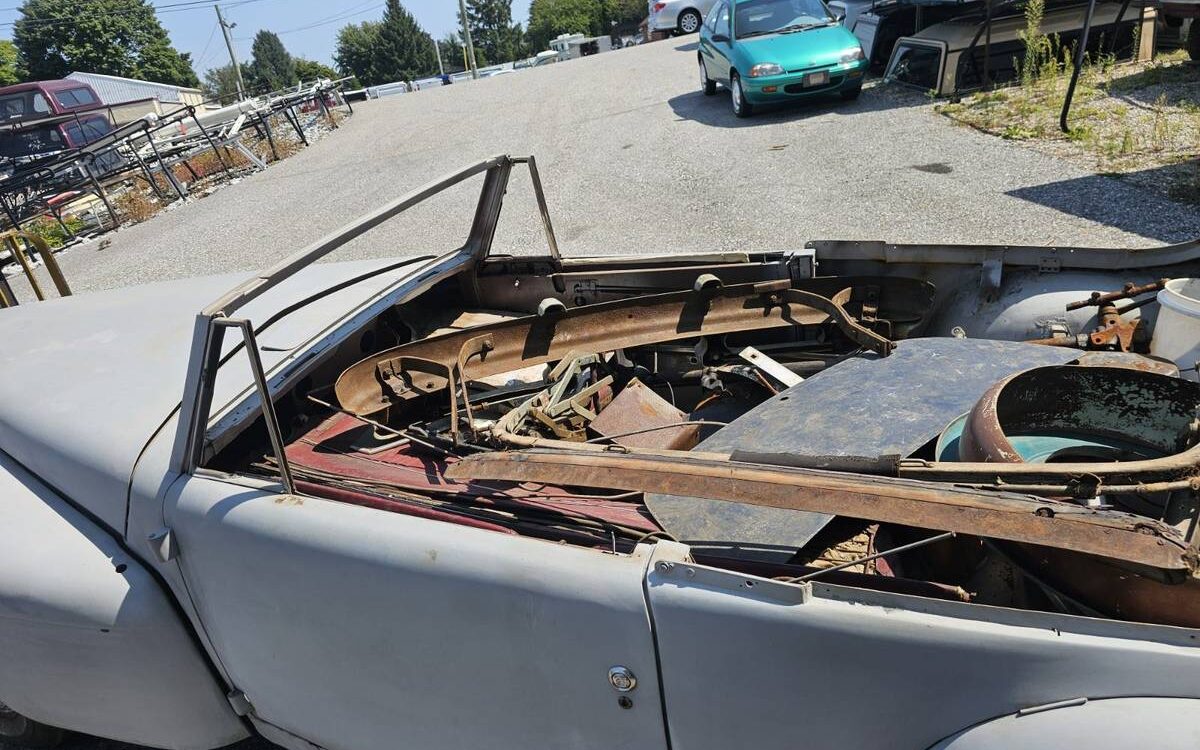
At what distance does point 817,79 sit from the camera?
10.2 metres

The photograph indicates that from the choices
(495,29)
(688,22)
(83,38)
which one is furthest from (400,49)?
(688,22)

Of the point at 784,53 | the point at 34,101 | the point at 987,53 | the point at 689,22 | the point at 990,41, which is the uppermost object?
the point at 34,101

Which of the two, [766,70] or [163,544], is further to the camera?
[766,70]

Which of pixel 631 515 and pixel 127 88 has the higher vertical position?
pixel 127 88

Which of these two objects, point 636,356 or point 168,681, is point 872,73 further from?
point 168,681

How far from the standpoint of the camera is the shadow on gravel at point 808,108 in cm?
1038

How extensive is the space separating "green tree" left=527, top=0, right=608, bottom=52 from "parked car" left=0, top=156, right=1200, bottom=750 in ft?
213

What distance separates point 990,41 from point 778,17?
2776 mm

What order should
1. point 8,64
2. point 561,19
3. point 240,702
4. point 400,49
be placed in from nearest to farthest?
point 240,702, point 8,64, point 400,49, point 561,19

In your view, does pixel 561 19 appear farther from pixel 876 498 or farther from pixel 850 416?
pixel 876 498

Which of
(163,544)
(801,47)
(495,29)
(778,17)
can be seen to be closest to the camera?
(163,544)

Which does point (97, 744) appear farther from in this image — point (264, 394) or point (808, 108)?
point (808, 108)

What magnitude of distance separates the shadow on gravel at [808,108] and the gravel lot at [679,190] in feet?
0.16

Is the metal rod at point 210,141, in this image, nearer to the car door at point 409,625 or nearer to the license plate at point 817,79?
the license plate at point 817,79
